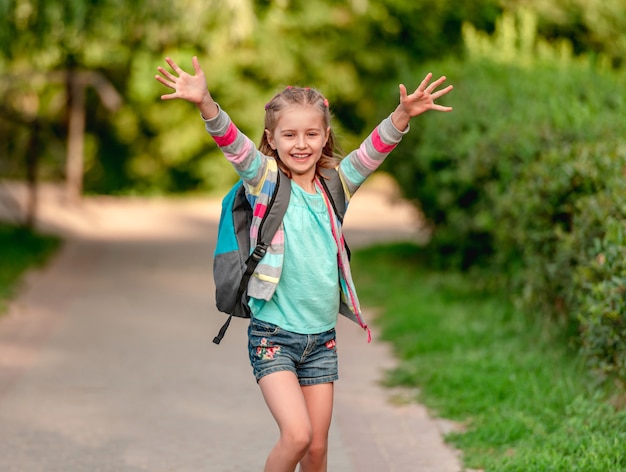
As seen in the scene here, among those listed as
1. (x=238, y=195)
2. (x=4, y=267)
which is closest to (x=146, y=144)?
(x=4, y=267)

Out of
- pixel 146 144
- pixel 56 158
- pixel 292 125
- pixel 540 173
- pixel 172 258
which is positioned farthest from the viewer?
pixel 146 144

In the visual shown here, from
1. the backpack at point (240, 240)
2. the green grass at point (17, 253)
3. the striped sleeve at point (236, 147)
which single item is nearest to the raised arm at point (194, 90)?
the striped sleeve at point (236, 147)

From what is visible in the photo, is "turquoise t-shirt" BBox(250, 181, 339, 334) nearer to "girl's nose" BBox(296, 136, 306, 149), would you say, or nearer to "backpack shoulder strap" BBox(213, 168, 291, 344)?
"backpack shoulder strap" BBox(213, 168, 291, 344)

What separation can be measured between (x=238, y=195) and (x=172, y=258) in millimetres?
7945

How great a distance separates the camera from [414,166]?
959 centimetres

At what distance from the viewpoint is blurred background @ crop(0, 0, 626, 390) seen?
561cm

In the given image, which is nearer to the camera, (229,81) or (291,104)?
(291,104)

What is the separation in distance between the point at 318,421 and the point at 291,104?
117cm

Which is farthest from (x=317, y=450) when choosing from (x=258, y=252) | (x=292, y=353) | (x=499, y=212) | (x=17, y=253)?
(x=17, y=253)

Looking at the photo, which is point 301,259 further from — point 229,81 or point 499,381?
point 229,81

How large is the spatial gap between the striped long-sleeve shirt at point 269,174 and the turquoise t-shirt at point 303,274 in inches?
1.9

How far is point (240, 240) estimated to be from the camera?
3613 millimetres

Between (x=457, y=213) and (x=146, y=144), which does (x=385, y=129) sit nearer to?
(x=457, y=213)

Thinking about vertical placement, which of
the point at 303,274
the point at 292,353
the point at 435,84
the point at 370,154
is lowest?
the point at 292,353
